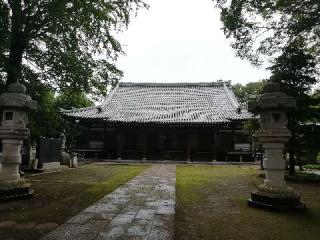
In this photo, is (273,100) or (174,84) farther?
(174,84)

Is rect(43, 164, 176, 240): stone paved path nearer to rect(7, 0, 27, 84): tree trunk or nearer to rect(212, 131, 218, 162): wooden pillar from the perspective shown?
rect(7, 0, 27, 84): tree trunk

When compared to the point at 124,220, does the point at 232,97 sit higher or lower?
higher

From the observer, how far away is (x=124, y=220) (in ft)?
17.7

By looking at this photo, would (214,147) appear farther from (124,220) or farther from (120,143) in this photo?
(124,220)

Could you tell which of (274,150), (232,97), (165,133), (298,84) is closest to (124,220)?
(274,150)

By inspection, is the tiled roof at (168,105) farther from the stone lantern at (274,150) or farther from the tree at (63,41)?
the stone lantern at (274,150)

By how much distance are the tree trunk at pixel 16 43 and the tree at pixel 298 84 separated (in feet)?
33.7

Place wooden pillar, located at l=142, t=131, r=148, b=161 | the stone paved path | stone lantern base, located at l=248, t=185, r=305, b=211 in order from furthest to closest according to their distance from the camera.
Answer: wooden pillar, located at l=142, t=131, r=148, b=161, stone lantern base, located at l=248, t=185, r=305, b=211, the stone paved path

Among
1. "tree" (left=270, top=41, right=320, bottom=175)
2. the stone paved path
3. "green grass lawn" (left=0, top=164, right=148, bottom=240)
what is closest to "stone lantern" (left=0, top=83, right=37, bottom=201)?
"green grass lawn" (left=0, top=164, right=148, bottom=240)

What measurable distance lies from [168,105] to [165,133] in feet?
15.2

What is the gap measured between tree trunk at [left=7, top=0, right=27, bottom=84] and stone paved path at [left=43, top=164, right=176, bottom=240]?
624cm

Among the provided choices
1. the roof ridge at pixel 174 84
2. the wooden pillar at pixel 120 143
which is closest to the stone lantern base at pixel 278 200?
the wooden pillar at pixel 120 143

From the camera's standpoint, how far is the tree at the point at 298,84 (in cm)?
1343

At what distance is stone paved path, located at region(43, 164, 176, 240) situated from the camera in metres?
4.51
